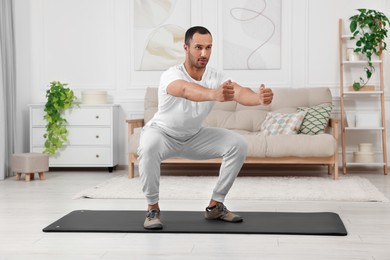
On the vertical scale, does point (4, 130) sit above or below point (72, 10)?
below

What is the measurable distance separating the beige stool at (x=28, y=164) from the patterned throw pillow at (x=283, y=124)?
2.08 metres

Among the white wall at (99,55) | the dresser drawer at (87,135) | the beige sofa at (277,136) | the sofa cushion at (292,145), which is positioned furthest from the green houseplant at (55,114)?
the sofa cushion at (292,145)

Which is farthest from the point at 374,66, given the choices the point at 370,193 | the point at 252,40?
the point at 370,193

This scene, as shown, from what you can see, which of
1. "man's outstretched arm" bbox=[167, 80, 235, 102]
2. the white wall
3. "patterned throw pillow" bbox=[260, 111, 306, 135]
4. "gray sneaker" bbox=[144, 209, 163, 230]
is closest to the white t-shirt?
"man's outstretched arm" bbox=[167, 80, 235, 102]

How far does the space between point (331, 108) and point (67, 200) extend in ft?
9.20

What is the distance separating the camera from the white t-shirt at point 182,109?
3.47 meters

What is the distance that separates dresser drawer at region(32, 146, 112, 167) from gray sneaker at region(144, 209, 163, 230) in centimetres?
300

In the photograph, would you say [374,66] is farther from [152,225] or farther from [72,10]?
[152,225]

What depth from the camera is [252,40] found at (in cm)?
661

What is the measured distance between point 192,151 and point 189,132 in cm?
14

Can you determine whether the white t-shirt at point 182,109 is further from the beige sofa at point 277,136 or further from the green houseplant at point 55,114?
the green houseplant at point 55,114

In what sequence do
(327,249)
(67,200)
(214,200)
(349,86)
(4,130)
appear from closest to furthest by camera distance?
(327,249) < (214,200) < (67,200) < (4,130) < (349,86)

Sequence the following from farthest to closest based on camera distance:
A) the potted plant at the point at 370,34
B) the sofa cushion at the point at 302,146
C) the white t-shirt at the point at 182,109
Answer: the potted plant at the point at 370,34, the sofa cushion at the point at 302,146, the white t-shirt at the point at 182,109

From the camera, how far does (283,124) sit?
596 centimetres
